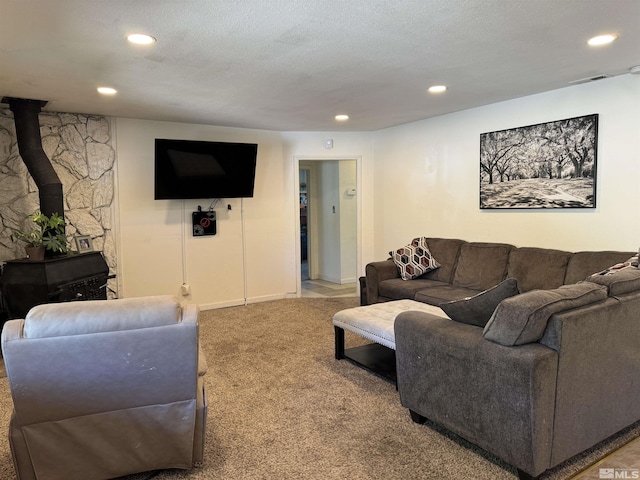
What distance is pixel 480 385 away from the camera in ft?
6.64

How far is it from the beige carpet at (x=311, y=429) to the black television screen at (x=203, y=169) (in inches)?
81.1

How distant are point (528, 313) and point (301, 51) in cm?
203

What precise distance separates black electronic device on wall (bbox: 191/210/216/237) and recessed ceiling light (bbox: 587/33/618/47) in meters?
4.15

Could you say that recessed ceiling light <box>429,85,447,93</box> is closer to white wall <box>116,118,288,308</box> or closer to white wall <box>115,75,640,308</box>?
white wall <box>115,75,640,308</box>

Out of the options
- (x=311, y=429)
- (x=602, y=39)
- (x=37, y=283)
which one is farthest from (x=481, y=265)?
(x=37, y=283)

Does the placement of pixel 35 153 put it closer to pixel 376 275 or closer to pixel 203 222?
pixel 203 222

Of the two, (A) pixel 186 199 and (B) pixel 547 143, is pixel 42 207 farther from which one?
(B) pixel 547 143

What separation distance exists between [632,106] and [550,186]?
864 millimetres

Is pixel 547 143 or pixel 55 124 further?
pixel 55 124

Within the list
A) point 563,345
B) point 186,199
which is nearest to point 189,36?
point 563,345

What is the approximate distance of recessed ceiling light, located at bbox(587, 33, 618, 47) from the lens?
2623 millimetres

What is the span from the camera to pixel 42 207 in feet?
13.2

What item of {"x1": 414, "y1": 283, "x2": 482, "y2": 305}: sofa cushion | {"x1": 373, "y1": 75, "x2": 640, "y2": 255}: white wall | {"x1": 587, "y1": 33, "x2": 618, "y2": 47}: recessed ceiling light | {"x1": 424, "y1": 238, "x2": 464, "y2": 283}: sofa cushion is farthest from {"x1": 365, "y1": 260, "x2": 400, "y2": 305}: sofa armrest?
{"x1": 587, "y1": 33, "x2": 618, "y2": 47}: recessed ceiling light

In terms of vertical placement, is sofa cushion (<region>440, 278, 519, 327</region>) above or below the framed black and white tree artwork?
below
